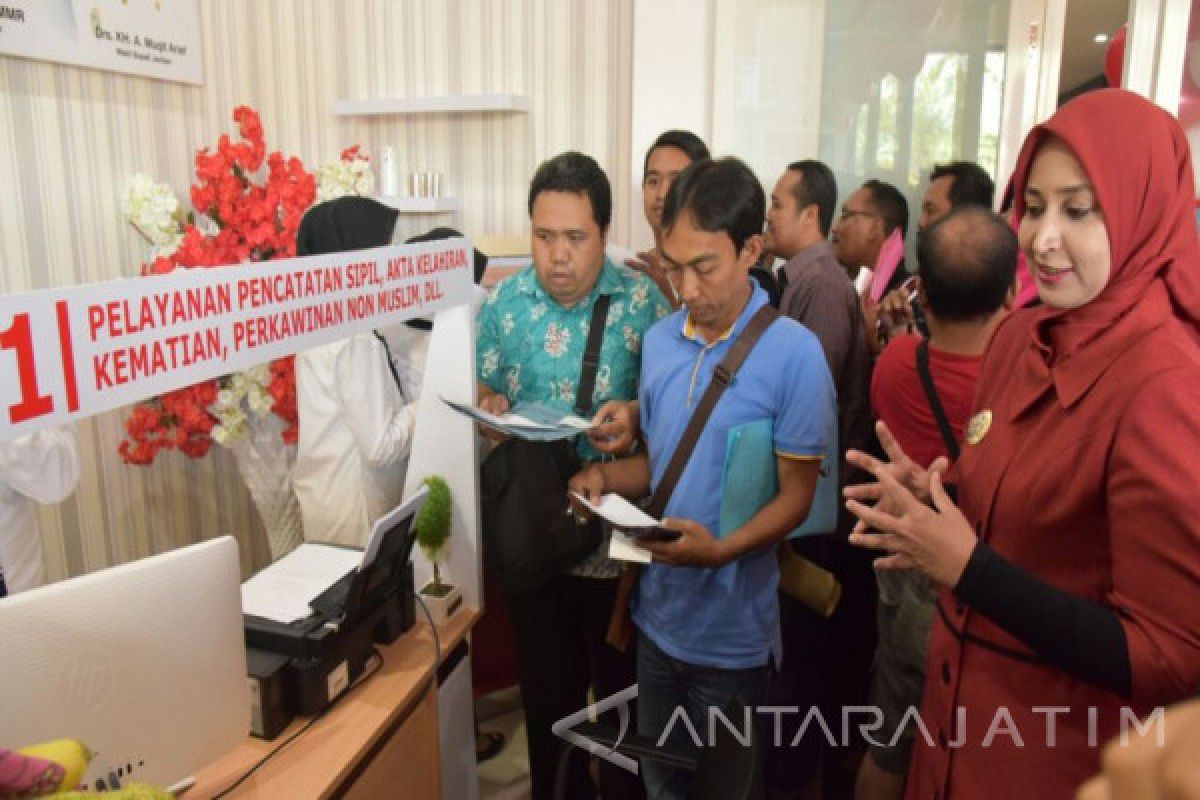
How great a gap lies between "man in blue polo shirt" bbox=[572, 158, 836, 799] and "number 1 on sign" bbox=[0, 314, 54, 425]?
0.96 meters

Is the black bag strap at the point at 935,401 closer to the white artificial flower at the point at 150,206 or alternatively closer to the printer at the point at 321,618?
the printer at the point at 321,618

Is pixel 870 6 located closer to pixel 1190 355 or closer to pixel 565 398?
pixel 565 398

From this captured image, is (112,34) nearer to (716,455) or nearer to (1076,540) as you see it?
(716,455)

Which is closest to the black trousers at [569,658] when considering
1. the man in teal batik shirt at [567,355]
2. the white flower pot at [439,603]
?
the man in teal batik shirt at [567,355]

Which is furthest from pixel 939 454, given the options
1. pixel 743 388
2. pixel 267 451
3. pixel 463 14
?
pixel 463 14

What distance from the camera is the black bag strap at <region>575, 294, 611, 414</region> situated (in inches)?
75.2

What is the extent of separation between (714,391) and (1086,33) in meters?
5.19

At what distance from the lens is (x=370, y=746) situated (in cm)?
140

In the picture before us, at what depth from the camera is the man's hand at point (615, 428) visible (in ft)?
5.89

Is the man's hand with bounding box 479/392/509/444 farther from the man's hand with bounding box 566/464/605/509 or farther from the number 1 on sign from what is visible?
the number 1 on sign

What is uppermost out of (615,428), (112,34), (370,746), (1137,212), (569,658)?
(112,34)

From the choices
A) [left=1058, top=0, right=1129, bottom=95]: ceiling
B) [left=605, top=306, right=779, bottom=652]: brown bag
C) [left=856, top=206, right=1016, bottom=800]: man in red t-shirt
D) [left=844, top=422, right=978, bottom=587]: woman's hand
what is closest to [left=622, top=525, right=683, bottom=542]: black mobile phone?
[left=605, top=306, right=779, bottom=652]: brown bag

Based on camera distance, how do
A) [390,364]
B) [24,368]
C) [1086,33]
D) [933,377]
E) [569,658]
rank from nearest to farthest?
[24,368] → [933,377] → [569,658] → [390,364] → [1086,33]

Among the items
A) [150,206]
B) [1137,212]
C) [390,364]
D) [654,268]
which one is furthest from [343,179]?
[1137,212]
